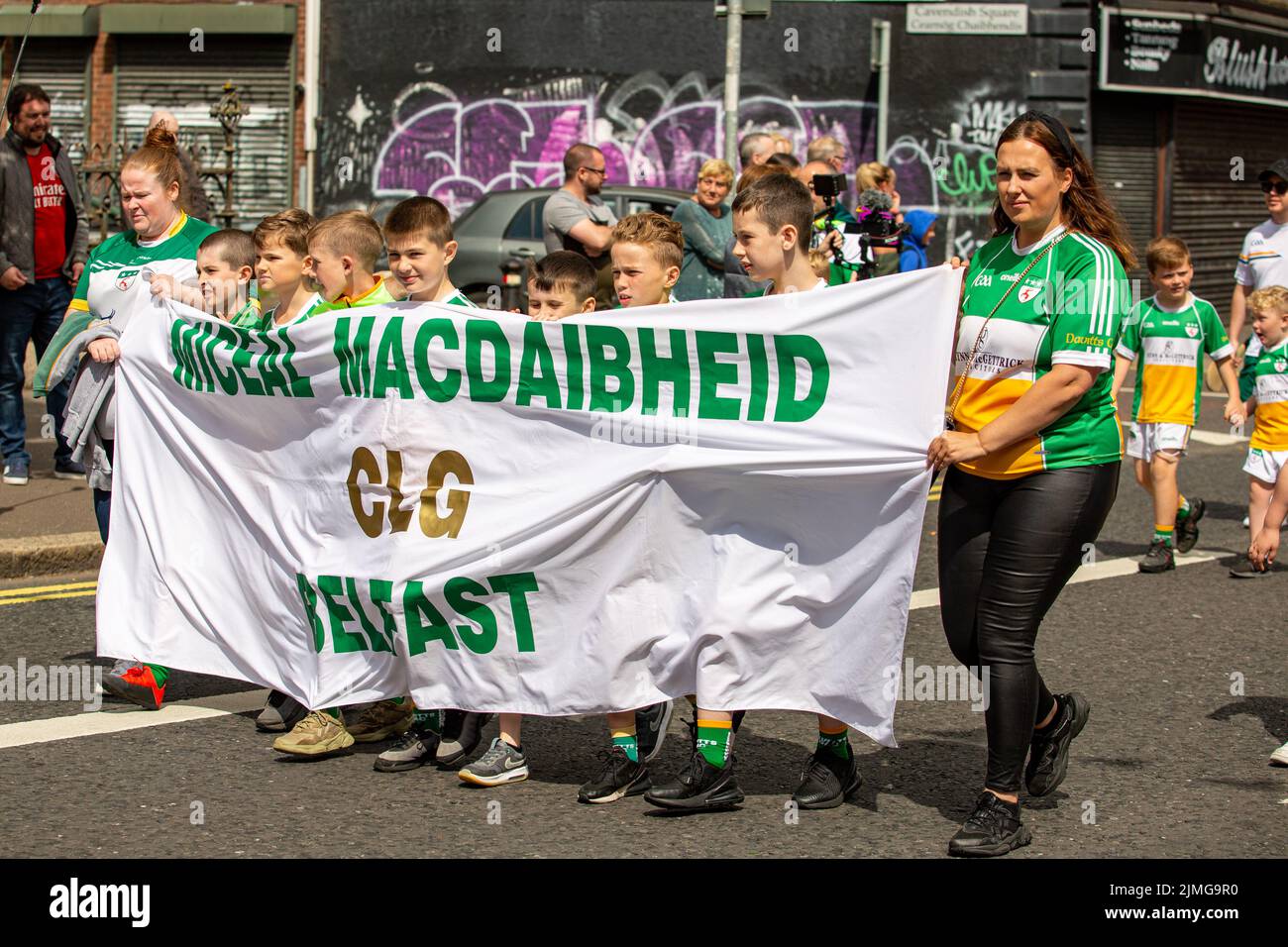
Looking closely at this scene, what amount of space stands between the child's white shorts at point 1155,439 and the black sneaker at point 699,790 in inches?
187

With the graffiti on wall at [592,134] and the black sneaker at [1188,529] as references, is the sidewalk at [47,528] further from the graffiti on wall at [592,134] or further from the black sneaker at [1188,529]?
the graffiti on wall at [592,134]

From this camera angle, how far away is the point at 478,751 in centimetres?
573

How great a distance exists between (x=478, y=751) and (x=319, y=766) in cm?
52

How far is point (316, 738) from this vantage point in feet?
18.5

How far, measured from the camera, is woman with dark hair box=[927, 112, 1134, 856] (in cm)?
463

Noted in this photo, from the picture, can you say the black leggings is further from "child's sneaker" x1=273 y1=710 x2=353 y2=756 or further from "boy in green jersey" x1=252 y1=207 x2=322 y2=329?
"boy in green jersey" x1=252 y1=207 x2=322 y2=329

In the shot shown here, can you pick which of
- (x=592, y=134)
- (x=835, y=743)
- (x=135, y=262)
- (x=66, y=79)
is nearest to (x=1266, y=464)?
(x=835, y=743)

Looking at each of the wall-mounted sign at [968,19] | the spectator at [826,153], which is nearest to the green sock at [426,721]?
the spectator at [826,153]

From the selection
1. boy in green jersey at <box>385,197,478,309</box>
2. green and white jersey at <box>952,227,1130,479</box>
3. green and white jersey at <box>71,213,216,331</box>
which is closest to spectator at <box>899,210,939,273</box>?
green and white jersey at <box>71,213,216,331</box>

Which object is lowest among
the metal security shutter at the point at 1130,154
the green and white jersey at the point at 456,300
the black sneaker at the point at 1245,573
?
the black sneaker at the point at 1245,573

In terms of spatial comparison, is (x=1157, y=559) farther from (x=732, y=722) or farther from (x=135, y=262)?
(x=135, y=262)

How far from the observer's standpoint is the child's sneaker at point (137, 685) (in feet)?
20.2
